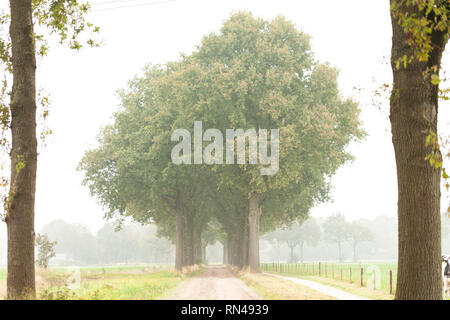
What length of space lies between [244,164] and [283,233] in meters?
84.2

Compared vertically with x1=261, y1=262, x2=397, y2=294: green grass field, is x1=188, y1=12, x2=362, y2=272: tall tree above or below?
above

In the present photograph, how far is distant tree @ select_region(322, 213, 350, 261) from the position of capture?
125 m

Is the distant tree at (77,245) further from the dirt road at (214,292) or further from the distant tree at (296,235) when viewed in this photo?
the dirt road at (214,292)

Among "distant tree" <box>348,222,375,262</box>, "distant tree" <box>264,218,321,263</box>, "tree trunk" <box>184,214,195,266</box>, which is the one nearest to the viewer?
"tree trunk" <box>184,214,195,266</box>


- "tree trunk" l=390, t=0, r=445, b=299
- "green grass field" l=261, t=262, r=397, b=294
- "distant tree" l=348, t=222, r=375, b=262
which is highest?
"tree trunk" l=390, t=0, r=445, b=299

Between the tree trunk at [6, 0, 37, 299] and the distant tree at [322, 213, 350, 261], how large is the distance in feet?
392

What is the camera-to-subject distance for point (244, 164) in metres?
30.9

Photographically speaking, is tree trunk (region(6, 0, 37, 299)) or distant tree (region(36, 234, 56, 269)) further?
distant tree (region(36, 234, 56, 269))

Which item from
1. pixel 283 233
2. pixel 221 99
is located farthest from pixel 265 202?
pixel 283 233

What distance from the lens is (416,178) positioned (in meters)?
9.49

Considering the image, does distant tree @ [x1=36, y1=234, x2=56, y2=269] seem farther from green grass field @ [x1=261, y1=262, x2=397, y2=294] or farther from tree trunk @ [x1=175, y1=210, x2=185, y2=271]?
green grass field @ [x1=261, y1=262, x2=397, y2=294]

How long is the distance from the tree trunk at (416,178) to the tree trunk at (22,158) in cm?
920

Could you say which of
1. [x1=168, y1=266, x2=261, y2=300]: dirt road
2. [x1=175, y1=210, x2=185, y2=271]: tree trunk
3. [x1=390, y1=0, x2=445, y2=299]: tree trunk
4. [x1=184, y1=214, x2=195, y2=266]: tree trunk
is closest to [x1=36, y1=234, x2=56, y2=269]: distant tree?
[x1=175, y1=210, x2=185, y2=271]: tree trunk

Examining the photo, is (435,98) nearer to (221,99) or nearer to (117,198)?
(221,99)
